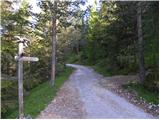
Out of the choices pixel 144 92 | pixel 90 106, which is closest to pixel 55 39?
pixel 144 92

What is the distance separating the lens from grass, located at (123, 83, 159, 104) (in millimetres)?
18475

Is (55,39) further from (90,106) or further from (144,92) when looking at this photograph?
(90,106)

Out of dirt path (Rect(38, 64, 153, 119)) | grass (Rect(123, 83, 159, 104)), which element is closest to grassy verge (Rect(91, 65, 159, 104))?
grass (Rect(123, 83, 159, 104))

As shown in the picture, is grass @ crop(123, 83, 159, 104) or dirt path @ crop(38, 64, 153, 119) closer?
dirt path @ crop(38, 64, 153, 119)

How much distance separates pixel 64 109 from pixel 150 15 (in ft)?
29.9

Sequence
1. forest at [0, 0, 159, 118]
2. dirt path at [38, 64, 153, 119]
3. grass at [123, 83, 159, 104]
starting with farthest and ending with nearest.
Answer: forest at [0, 0, 159, 118] → grass at [123, 83, 159, 104] → dirt path at [38, 64, 153, 119]

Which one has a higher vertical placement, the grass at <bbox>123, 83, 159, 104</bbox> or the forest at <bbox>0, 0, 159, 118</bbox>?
the forest at <bbox>0, 0, 159, 118</bbox>

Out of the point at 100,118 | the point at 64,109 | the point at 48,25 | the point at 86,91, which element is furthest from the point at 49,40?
the point at 100,118

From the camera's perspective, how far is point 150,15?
856 inches

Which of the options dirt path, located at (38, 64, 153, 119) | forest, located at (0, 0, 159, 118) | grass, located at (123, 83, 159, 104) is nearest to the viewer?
dirt path, located at (38, 64, 153, 119)

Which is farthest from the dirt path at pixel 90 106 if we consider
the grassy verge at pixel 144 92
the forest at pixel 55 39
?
the grassy verge at pixel 144 92

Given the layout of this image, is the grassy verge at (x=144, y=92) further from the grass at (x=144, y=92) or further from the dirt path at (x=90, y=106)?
the dirt path at (x=90, y=106)

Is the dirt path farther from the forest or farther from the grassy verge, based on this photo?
the grassy verge

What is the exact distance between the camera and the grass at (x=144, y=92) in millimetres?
18475
